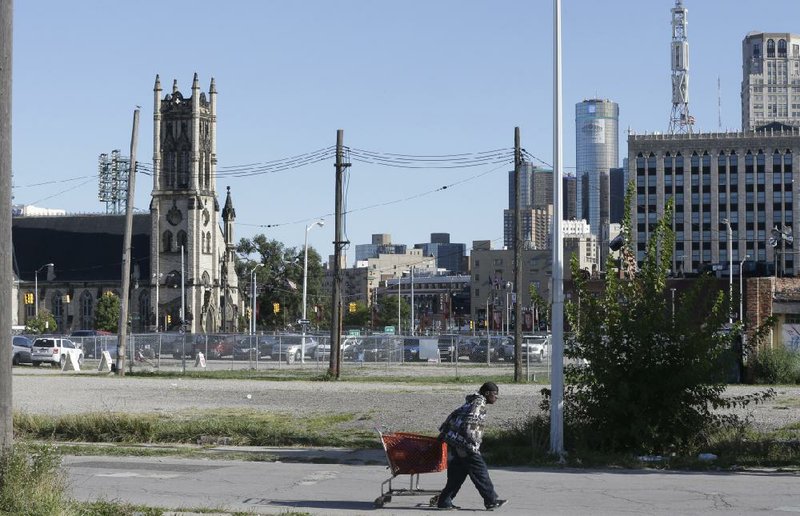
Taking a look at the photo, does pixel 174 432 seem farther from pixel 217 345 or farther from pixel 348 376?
pixel 217 345

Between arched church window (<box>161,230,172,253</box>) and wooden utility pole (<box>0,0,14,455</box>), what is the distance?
124362 mm

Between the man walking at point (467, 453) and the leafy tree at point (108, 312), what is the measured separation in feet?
378

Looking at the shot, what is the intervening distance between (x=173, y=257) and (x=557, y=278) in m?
119

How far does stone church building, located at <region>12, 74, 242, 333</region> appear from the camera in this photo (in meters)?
133

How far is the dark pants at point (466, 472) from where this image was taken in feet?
45.5

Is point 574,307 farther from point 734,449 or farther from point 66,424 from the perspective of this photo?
point 66,424

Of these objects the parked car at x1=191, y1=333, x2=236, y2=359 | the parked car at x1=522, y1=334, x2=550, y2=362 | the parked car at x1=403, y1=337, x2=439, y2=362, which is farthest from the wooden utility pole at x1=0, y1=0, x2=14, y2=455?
the parked car at x1=191, y1=333, x2=236, y2=359

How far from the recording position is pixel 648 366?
1866 cm

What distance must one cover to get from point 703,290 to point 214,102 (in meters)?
120

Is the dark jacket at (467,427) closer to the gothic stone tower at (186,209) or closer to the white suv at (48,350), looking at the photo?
the white suv at (48,350)

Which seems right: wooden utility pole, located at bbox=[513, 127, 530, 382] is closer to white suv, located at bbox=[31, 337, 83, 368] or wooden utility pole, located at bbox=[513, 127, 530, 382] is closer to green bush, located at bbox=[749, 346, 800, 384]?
green bush, located at bbox=[749, 346, 800, 384]

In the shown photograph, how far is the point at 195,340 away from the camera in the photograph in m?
63.0

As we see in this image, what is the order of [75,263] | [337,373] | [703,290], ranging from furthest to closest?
[75,263]
[337,373]
[703,290]

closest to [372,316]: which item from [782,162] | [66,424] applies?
[782,162]
